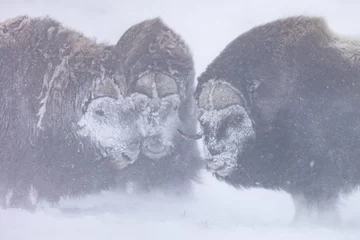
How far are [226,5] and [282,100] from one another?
1.79ft

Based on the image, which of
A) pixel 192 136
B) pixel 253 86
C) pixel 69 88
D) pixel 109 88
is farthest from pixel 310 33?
pixel 69 88

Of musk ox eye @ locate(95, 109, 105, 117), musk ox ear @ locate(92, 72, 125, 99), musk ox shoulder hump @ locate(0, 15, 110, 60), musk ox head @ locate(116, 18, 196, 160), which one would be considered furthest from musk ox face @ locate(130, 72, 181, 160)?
musk ox shoulder hump @ locate(0, 15, 110, 60)

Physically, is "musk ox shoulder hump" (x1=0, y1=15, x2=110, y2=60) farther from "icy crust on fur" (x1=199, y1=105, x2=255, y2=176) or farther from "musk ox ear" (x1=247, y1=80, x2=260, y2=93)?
"musk ox ear" (x1=247, y1=80, x2=260, y2=93)

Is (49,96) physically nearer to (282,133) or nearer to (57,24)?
(57,24)

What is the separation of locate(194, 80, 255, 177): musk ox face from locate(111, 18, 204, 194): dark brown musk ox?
0.23 ft

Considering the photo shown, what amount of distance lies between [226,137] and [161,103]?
0.37m

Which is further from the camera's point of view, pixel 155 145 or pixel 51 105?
pixel 51 105

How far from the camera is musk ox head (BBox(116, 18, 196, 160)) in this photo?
102 inches

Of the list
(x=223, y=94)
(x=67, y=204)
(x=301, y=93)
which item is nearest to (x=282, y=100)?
(x=301, y=93)

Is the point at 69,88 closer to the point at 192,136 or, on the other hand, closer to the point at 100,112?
the point at 100,112

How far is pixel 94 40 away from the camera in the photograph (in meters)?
2.73

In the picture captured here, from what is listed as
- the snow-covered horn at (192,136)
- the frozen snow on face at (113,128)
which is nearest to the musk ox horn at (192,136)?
the snow-covered horn at (192,136)

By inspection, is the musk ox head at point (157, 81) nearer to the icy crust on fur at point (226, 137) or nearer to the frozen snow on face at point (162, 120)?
the frozen snow on face at point (162, 120)

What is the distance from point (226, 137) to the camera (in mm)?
2525
